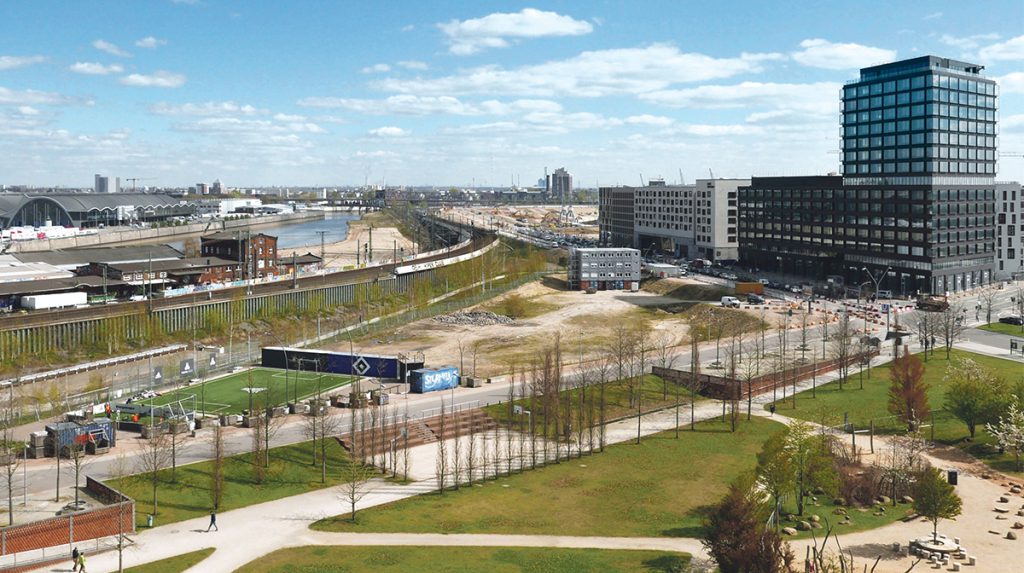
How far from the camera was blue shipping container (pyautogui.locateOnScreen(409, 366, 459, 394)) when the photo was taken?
71.1 m

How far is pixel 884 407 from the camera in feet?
226

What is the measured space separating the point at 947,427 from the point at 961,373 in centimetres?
491

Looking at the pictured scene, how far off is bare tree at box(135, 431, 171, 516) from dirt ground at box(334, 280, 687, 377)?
114ft

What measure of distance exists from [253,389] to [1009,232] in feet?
404

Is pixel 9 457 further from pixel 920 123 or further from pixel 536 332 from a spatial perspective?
pixel 920 123

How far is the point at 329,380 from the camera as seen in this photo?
75.7 meters

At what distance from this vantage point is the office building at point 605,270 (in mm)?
143375

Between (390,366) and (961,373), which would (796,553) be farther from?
(390,366)

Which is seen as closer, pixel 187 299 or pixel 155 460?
pixel 155 460

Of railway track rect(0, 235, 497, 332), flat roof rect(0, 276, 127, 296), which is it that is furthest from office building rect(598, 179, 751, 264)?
flat roof rect(0, 276, 127, 296)

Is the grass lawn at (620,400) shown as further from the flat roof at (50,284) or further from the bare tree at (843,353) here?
the flat roof at (50,284)

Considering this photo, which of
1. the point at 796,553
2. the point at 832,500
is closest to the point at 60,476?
the point at 796,553

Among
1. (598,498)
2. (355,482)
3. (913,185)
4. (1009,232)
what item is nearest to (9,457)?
(355,482)

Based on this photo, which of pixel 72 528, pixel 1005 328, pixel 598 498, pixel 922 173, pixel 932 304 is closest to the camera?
pixel 72 528
